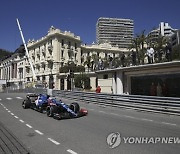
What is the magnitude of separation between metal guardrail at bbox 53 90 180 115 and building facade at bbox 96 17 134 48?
157 metres

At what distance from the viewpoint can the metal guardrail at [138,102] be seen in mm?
13438

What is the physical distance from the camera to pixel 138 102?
51.5 feet

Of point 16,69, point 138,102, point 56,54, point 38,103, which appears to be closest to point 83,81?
point 56,54

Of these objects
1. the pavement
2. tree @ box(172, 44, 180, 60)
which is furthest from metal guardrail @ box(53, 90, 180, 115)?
the pavement

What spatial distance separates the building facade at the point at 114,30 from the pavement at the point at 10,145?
16918cm

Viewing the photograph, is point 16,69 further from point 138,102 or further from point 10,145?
point 10,145

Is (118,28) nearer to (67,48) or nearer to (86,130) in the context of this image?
(67,48)

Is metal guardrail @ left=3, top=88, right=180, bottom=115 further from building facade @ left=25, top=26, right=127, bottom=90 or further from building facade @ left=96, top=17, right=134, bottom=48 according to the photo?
building facade @ left=96, top=17, right=134, bottom=48

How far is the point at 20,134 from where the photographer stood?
8.98m

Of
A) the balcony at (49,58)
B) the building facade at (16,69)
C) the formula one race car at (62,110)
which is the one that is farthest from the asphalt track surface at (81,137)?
the building facade at (16,69)

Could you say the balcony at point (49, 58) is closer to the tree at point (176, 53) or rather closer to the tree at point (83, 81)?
the tree at point (83, 81)

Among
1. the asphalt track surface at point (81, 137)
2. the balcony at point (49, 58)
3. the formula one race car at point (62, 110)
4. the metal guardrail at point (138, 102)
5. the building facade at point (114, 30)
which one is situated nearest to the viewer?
the asphalt track surface at point (81, 137)

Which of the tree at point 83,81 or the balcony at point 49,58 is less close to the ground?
the balcony at point 49,58

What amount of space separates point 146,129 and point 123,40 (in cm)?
17172
